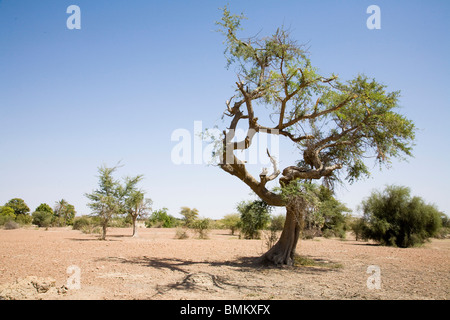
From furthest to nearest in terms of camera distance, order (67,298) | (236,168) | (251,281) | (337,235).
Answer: (337,235) → (236,168) → (251,281) → (67,298)

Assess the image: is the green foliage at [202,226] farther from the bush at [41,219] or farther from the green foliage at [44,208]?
the green foliage at [44,208]

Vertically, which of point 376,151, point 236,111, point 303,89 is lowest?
point 376,151

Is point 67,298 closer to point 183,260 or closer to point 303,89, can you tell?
point 183,260

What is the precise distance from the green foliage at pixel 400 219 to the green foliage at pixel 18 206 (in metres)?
66.5

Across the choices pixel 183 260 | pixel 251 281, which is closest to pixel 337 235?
pixel 183 260

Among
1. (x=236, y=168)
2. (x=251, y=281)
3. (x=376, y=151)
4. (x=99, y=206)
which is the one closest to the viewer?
(x=251, y=281)

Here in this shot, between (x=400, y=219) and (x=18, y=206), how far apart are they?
6875cm

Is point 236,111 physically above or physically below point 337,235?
above

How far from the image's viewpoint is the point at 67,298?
6297 mm

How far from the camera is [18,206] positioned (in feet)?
205

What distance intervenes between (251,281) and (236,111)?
609 centimetres

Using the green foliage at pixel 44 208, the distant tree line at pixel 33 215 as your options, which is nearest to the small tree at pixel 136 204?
the distant tree line at pixel 33 215

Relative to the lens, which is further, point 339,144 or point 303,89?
point 339,144

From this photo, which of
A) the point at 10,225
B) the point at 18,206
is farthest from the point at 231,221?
the point at 18,206
